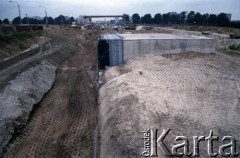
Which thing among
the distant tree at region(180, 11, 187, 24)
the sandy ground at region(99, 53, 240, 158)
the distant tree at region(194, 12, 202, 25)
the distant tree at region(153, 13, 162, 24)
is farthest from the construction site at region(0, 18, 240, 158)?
the distant tree at region(180, 11, 187, 24)

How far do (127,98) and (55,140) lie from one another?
174 inches

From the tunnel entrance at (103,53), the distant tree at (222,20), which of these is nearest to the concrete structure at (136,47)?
the tunnel entrance at (103,53)

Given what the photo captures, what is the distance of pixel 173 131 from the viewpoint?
409 inches

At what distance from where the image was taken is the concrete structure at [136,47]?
73.5 ft

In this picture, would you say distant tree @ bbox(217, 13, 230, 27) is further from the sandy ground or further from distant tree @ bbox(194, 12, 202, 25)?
the sandy ground

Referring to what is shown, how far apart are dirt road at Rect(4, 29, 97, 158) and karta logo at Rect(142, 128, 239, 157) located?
10.6 feet

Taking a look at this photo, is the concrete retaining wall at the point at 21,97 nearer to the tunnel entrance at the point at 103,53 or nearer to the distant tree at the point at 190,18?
the tunnel entrance at the point at 103,53

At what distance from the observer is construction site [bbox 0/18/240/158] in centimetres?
1107

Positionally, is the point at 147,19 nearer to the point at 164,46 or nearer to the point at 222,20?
the point at 222,20

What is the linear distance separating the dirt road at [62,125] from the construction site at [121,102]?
0.04 m

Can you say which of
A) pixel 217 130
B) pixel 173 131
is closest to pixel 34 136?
pixel 173 131

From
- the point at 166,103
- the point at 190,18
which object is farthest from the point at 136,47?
the point at 190,18

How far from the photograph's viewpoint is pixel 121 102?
13984 millimetres

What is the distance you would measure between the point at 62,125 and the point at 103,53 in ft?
32.4
